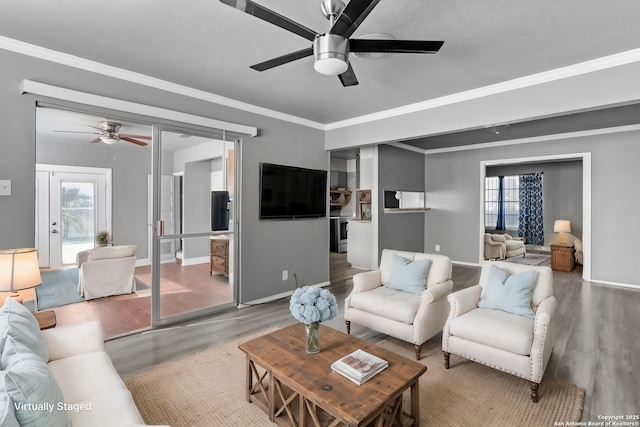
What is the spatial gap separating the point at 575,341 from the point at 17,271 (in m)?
4.67

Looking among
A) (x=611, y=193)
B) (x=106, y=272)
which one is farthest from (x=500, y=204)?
(x=106, y=272)

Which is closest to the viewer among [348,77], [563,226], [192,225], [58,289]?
[348,77]

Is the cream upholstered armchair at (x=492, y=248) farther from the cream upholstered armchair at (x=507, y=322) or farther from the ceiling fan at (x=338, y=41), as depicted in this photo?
the ceiling fan at (x=338, y=41)

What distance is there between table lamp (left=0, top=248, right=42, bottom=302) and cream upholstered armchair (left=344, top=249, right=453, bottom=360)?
2.55m

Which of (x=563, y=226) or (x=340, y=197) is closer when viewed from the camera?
(x=563, y=226)

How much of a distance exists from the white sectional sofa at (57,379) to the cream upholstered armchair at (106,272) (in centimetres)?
266

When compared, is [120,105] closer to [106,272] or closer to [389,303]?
[106,272]

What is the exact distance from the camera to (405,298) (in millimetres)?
3025

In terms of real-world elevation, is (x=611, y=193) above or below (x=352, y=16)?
below

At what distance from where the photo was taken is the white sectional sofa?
113 cm

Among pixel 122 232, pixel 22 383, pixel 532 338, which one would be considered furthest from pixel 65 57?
pixel 122 232

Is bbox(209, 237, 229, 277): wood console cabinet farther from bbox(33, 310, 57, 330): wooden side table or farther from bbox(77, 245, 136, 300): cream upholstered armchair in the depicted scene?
bbox(33, 310, 57, 330): wooden side table

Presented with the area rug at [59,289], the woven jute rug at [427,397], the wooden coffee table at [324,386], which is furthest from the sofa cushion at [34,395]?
the area rug at [59,289]

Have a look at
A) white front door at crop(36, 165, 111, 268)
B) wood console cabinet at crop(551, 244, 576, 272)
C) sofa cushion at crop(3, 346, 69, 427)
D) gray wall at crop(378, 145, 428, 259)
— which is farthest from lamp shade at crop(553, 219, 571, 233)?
white front door at crop(36, 165, 111, 268)
